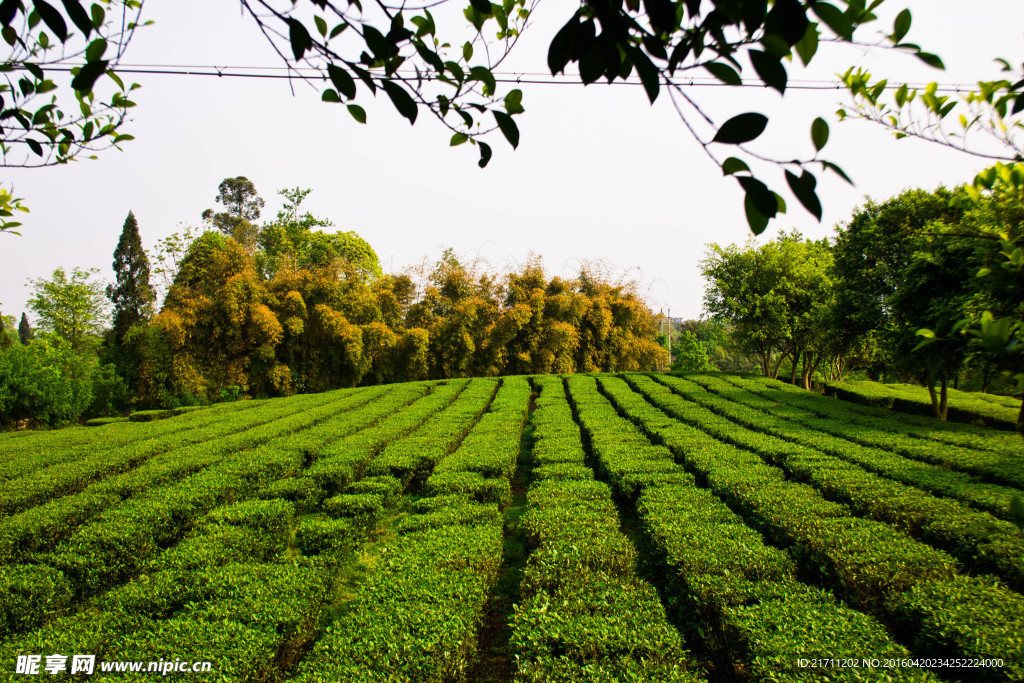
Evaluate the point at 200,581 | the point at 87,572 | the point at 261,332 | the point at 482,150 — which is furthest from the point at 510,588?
the point at 261,332

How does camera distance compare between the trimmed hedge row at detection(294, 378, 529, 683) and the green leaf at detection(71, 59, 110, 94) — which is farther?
the trimmed hedge row at detection(294, 378, 529, 683)

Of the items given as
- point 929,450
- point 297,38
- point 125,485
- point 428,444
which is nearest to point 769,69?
point 297,38

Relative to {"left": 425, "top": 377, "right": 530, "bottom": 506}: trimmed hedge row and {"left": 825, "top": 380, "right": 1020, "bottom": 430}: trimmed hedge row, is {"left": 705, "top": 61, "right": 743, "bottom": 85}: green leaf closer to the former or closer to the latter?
{"left": 425, "top": 377, "right": 530, "bottom": 506}: trimmed hedge row

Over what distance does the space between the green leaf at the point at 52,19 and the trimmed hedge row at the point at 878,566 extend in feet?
13.8

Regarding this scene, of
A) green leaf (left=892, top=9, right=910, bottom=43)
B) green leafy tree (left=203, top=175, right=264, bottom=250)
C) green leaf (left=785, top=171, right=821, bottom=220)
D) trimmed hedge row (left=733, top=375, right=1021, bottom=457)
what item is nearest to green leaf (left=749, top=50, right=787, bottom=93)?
green leaf (left=785, top=171, right=821, bottom=220)

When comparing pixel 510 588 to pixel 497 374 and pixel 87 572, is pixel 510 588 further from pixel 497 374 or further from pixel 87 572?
pixel 497 374

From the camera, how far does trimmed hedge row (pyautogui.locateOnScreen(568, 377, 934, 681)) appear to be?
3.34m

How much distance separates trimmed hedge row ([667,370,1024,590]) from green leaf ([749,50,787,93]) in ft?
3.31

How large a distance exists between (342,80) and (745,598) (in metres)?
4.71

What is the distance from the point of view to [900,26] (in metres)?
1.09

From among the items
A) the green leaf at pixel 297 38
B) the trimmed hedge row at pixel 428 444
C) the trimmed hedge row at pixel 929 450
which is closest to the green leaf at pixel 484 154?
the green leaf at pixel 297 38

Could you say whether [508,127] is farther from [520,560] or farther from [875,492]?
[875,492]

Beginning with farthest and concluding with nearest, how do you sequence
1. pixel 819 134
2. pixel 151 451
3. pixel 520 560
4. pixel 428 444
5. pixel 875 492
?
pixel 428 444 → pixel 151 451 → pixel 875 492 → pixel 520 560 → pixel 819 134

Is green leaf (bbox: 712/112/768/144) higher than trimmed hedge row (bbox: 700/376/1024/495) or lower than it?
higher
